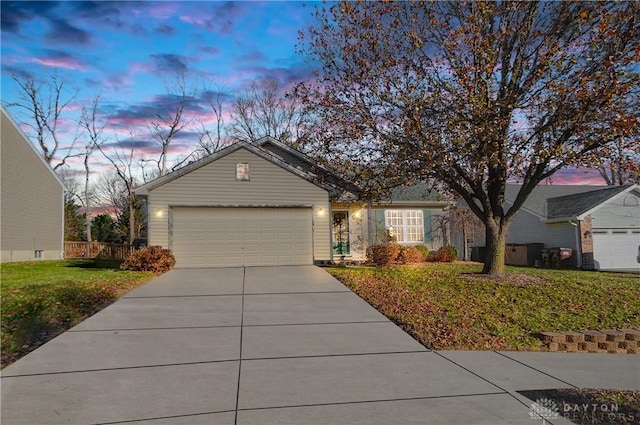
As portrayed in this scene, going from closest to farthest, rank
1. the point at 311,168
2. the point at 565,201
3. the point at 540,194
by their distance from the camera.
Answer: the point at 311,168 → the point at 565,201 → the point at 540,194

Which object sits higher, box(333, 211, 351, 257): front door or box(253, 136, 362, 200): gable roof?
box(253, 136, 362, 200): gable roof

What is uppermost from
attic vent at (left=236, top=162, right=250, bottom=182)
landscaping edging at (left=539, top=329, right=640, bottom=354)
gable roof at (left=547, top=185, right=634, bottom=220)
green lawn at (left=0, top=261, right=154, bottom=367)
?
attic vent at (left=236, top=162, right=250, bottom=182)

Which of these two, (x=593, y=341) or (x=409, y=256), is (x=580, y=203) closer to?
(x=409, y=256)

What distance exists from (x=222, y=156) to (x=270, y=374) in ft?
40.3

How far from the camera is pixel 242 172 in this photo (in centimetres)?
1689

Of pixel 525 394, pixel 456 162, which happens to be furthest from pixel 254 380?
pixel 456 162

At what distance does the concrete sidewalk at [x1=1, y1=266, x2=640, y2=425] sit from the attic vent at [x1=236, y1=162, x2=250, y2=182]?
8.20 m

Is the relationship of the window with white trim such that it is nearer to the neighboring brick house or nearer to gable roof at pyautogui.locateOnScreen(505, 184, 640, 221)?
the neighboring brick house

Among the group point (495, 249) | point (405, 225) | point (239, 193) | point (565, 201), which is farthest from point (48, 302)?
point (565, 201)

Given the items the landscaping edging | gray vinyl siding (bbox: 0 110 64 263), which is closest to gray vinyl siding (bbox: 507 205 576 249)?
the landscaping edging

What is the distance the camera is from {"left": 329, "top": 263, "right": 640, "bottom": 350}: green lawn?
7.71 m

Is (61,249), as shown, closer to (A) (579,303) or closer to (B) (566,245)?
(A) (579,303)

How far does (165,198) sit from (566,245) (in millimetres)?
18850

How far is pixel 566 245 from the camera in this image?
22.5m
